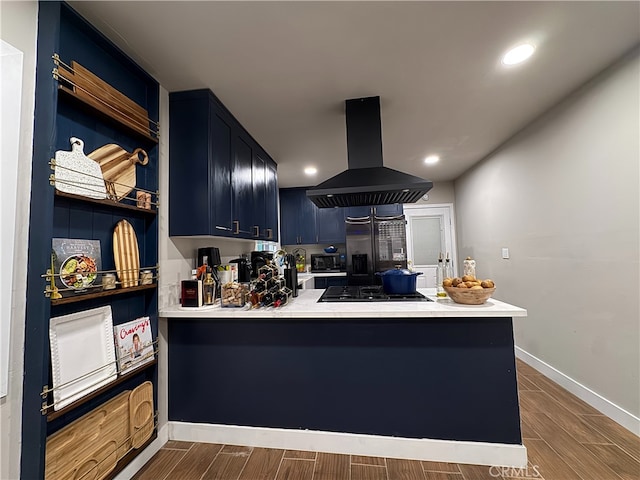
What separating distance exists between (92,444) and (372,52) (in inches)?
103

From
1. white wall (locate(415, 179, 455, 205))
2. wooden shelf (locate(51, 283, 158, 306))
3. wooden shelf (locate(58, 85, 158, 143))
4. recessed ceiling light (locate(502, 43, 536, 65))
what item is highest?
recessed ceiling light (locate(502, 43, 536, 65))

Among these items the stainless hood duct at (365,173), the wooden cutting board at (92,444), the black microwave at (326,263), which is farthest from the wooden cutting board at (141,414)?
the black microwave at (326,263)

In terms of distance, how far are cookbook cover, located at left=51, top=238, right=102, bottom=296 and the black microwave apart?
3.60 meters

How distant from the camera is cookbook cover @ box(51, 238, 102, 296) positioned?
1.23 meters

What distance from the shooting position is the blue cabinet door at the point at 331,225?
486 cm

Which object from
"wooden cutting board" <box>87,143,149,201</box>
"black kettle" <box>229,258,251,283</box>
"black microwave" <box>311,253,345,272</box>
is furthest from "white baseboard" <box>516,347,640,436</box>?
"wooden cutting board" <box>87,143,149,201</box>

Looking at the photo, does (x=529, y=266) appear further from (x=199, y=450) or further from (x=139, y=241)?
(x=139, y=241)

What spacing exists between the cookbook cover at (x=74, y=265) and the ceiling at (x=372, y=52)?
3.76ft

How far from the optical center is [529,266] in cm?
281

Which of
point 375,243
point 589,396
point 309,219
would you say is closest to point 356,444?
point 589,396

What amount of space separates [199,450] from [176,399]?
362 mm

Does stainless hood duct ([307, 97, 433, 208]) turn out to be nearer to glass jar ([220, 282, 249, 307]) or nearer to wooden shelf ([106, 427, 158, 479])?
glass jar ([220, 282, 249, 307])

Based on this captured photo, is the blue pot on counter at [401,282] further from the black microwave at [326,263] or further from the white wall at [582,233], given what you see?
the black microwave at [326,263]

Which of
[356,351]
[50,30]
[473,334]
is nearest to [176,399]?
[356,351]
